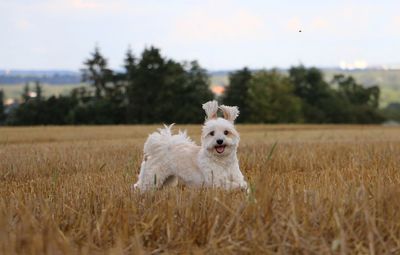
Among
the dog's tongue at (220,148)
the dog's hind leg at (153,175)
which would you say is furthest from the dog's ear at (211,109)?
the dog's hind leg at (153,175)

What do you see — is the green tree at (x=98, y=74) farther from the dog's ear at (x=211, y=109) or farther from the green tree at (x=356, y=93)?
the dog's ear at (x=211, y=109)

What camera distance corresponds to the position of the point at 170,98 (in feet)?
197

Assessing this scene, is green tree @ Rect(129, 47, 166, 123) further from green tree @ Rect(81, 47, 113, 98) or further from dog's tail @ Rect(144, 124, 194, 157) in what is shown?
dog's tail @ Rect(144, 124, 194, 157)

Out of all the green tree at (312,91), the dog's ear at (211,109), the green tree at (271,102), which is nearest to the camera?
the dog's ear at (211,109)

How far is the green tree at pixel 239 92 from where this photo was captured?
6575 centimetres

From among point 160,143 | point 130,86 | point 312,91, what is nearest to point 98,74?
point 130,86

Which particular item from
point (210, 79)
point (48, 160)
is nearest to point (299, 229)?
point (48, 160)

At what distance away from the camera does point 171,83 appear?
60.3 meters

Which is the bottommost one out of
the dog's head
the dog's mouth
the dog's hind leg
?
the dog's hind leg

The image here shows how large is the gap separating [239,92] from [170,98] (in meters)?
10.4

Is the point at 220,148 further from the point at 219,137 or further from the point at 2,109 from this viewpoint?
the point at 2,109

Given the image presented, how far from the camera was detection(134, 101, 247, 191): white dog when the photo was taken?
6.82 m

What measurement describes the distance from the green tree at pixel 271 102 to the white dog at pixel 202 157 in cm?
5847

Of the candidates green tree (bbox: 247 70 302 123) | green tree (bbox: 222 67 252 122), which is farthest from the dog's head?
green tree (bbox: 247 70 302 123)
